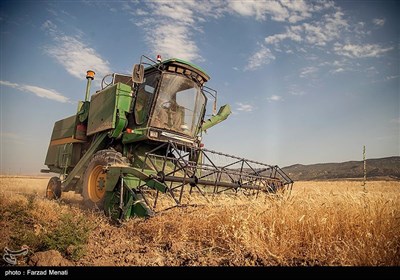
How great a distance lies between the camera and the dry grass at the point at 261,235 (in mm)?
2410

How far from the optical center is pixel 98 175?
5.66 meters

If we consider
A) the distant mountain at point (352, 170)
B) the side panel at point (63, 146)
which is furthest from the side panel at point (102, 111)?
the distant mountain at point (352, 170)

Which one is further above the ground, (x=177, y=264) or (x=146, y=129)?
(x=146, y=129)

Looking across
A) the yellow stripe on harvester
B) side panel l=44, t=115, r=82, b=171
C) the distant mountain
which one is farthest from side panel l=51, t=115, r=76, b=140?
the distant mountain

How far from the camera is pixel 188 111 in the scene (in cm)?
652

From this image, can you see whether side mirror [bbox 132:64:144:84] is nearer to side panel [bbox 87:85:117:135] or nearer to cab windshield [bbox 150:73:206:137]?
cab windshield [bbox 150:73:206:137]

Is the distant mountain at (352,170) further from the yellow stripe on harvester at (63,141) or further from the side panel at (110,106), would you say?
the side panel at (110,106)

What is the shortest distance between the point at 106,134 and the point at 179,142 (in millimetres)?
1921

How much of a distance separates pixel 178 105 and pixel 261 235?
4.22 meters

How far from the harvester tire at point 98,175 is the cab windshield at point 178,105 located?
44.8 inches

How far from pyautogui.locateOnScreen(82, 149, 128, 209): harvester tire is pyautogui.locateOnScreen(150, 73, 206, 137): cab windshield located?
1139 millimetres

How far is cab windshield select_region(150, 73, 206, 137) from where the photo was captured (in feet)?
19.8
